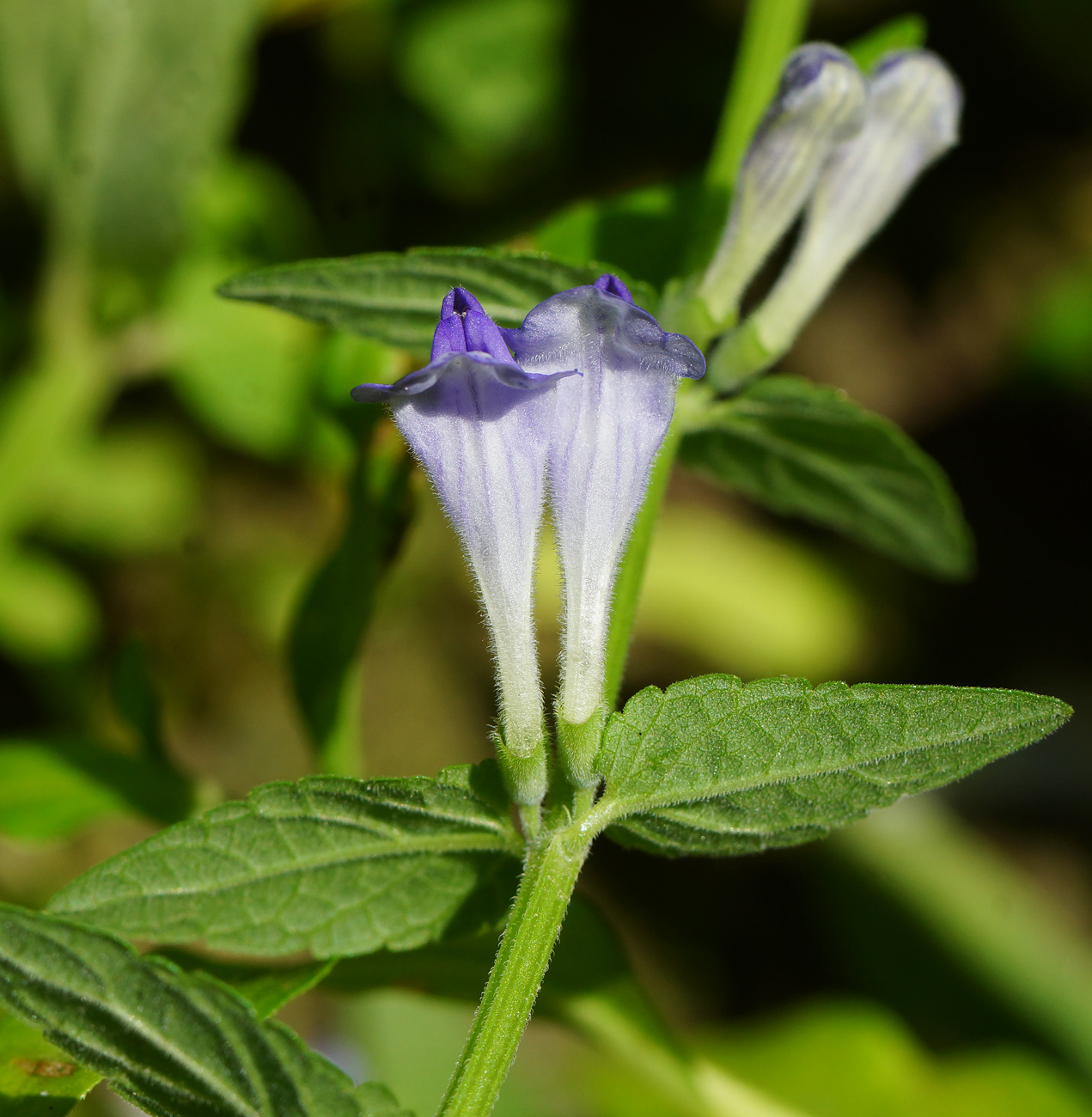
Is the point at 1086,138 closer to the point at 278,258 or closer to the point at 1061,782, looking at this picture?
the point at 1061,782

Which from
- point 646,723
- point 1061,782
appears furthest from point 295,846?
point 1061,782

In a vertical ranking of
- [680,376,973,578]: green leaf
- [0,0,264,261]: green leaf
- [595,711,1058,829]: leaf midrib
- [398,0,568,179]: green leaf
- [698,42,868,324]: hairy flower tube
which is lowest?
[595,711,1058,829]: leaf midrib

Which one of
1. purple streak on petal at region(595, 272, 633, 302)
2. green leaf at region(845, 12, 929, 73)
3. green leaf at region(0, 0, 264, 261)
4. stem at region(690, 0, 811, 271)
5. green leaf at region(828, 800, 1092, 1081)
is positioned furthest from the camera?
green leaf at region(828, 800, 1092, 1081)

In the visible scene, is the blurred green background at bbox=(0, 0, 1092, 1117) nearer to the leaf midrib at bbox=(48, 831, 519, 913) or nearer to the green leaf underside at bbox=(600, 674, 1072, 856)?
the leaf midrib at bbox=(48, 831, 519, 913)

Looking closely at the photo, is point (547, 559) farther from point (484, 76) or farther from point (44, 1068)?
point (44, 1068)

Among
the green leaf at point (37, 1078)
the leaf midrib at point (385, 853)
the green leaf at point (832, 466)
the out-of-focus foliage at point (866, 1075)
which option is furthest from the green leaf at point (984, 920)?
the green leaf at point (37, 1078)

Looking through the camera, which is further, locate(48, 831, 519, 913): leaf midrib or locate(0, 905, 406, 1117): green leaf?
locate(48, 831, 519, 913): leaf midrib

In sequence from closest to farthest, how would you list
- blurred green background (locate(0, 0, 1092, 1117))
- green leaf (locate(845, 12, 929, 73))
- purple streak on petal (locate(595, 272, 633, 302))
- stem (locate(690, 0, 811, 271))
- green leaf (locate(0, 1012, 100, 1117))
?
purple streak on petal (locate(595, 272, 633, 302))
green leaf (locate(0, 1012, 100, 1117))
stem (locate(690, 0, 811, 271))
green leaf (locate(845, 12, 929, 73))
blurred green background (locate(0, 0, 1092, 1117))

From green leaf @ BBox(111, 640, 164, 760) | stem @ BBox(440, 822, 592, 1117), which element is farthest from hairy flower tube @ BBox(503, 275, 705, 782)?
green leaf @ BBox(111, 640, 164, 760)
